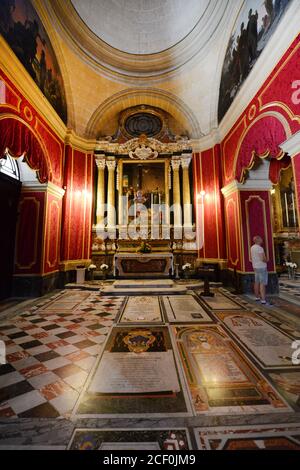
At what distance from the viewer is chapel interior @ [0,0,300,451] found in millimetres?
1681

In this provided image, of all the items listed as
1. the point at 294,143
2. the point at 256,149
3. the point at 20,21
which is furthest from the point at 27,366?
the point at 20,21

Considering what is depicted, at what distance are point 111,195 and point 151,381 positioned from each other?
739cm

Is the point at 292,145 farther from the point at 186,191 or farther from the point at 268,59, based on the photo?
the point at 186,191

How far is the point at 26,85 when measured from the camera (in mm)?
4684

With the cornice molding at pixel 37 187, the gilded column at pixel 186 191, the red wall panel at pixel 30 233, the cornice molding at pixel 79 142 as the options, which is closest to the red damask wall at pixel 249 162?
the gilded column at pixel 186 191

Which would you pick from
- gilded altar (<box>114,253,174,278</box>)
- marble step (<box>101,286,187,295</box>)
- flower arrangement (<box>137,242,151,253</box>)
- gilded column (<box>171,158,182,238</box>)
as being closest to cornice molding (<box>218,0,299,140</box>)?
gilded column (<box>171,158,182,238</box>)

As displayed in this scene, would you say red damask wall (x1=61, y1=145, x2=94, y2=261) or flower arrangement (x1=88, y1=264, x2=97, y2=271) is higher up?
red damask wall (x1=61, y1=145, x2=94, y2=261)

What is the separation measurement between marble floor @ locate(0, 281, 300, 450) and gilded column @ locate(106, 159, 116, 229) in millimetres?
4950

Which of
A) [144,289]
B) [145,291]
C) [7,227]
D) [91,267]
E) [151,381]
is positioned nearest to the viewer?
[151,381]

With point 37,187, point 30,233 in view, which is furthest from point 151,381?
point 37,187

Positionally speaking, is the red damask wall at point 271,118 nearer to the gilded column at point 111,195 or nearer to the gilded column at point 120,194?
the gilded column at point 120,194

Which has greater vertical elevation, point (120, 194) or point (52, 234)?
point (120, 194)

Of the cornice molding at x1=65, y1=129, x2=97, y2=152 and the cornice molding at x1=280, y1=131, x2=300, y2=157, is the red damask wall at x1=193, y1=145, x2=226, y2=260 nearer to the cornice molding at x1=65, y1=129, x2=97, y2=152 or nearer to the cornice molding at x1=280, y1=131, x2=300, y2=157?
the cornice molding at x1=280, y1=131, x2=300, y2=157

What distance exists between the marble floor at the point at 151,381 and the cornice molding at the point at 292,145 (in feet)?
9.96
